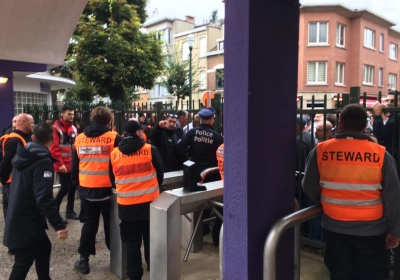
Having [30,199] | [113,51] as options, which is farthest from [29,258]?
[113,51]

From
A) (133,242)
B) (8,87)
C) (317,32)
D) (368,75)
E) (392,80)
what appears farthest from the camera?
(392,80)

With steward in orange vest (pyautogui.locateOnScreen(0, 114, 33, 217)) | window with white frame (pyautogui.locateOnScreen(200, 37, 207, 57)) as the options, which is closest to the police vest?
steward in orange vest (pyautogui.locateOnScreen(0, 114, 33, 217))

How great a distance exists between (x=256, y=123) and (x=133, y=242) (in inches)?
89.3

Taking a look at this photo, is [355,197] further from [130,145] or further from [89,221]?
[89,221]

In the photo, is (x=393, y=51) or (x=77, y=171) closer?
(x=77, y=171)

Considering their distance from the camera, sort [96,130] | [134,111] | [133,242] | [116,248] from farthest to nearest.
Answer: [134,111]
[96,130]
[116,248]
[133,242]

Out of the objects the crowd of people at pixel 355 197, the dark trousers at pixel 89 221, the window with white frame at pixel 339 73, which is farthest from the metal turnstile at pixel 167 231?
the window with white frame at pixel 339 73

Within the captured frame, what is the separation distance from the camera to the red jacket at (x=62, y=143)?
6422 millimetres

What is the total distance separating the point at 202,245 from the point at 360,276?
2.76 m

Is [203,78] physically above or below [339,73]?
above

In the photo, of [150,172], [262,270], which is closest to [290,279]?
[262,270]

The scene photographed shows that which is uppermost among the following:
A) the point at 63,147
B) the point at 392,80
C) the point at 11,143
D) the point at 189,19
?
the point at 189,19

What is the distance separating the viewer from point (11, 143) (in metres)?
4.70

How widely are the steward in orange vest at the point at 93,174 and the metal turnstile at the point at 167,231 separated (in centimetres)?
131
